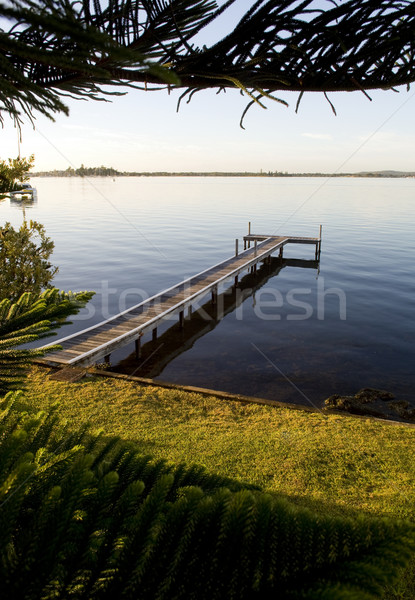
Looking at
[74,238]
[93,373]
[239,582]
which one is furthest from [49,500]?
[74,238]

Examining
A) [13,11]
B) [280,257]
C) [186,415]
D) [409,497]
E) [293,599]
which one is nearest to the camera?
[13,11]

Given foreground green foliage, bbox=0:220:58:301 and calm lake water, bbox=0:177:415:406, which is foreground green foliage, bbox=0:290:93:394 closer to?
foreground green foliage, bbox=0:220:58:301

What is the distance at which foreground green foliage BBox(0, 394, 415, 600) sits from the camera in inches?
36.6

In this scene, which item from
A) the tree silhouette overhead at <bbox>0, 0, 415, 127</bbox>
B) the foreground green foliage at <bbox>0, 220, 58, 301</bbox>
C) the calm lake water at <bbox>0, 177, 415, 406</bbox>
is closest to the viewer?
the tree silhouette overhead at <bbox>0, 0, 415, 127</bbox>

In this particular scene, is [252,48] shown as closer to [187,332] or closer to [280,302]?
[187,332]

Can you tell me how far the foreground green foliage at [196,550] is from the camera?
93cm

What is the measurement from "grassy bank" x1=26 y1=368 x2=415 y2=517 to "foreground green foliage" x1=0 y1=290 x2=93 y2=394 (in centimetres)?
344

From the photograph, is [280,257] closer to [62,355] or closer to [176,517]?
[62,355]

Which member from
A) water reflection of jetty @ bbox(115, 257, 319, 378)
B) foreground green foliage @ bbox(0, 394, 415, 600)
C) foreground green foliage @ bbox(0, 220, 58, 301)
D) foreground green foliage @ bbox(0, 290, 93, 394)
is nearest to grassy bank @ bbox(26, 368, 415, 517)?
foreground green foliage @ bbox(0, 220, 58, 301)

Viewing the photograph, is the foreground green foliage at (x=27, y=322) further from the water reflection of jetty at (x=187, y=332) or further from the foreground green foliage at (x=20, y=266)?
the water reflection of jetty at (x=187, y=332)

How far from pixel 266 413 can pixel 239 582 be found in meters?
7.79

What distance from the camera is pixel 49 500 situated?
3.60ft

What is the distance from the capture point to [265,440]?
7234 millimetres

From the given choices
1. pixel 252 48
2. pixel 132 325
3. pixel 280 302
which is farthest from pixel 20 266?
pixel 280 302
